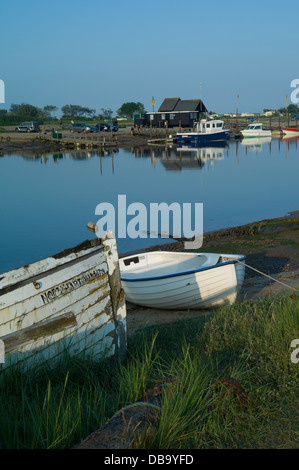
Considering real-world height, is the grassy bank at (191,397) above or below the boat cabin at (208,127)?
below

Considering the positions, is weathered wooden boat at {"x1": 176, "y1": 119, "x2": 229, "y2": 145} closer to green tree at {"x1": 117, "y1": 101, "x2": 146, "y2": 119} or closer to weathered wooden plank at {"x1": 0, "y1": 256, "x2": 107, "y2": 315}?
weathered wooden plank at {"x1": 0, "y1": 256, "x2": 107, "y2": 315}

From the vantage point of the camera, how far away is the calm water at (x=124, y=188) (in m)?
20.2

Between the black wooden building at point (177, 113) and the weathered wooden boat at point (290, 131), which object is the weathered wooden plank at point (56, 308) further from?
the weathered wooden boat at point (290, 131)

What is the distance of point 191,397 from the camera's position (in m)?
4.33

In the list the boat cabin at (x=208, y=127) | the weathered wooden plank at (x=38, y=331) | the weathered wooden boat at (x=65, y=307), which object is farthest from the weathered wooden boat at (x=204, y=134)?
the weathered wooden plank at (x=38, y=331)

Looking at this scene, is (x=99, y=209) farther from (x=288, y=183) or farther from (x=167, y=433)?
(x=167, y=433)

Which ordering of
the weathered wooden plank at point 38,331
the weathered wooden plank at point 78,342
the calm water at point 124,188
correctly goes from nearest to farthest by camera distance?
the weathered wooden plank at point 38,331, the weathered wooden plank at point 78,342, the calm water at point 124,188

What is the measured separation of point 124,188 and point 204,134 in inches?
1321

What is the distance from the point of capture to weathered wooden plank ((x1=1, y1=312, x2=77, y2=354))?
5137mm

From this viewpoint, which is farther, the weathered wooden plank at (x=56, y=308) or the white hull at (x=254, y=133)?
the white hull at (x=254, y=133)

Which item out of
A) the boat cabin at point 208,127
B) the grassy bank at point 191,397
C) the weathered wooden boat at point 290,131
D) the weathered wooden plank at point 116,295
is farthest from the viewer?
the weathered wooden boat at point 290,131

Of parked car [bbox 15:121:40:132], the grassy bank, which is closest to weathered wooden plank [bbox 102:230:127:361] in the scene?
the grassy bank

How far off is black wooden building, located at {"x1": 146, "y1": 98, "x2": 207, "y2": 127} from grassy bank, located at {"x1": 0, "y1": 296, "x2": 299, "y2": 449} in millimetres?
69792

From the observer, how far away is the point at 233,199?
27.2m
